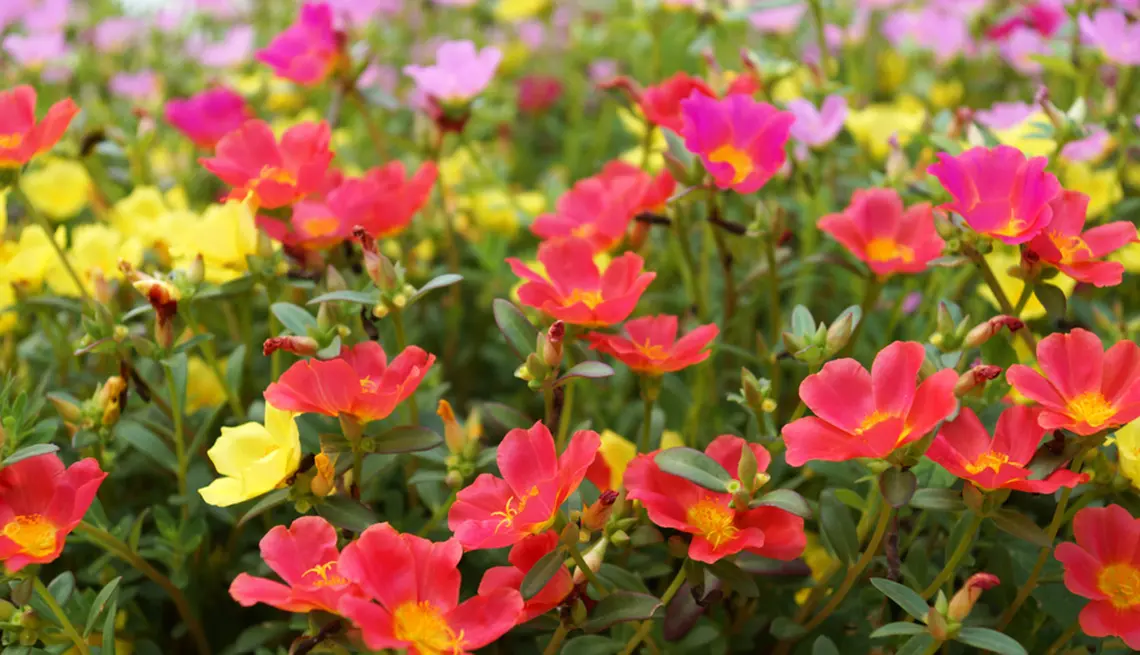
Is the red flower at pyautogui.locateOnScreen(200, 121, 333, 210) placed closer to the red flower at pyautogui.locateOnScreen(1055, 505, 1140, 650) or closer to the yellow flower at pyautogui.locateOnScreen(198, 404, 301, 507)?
the yellow flower at pyautogui.locateOnScreen(198, 404, 301, 507)

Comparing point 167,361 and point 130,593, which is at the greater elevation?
point 167,361

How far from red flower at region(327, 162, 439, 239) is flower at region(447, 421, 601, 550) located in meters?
0.42

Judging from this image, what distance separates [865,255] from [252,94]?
1.56 m

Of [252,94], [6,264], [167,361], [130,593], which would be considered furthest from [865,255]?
[252,94]

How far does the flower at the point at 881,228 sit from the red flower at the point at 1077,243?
187 millimetres

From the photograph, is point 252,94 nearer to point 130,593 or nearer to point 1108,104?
point 130,593

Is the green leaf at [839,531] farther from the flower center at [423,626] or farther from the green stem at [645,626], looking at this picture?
the flower center at [423,626]

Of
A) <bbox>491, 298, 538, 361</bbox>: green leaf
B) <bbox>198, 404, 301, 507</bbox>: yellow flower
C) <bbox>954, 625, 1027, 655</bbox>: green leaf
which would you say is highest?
<bbox>491, 298, 538, 361</bbox>: green leaf

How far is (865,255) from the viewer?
1.17 m

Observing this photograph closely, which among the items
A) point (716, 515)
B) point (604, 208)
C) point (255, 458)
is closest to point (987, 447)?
point (716, 515)

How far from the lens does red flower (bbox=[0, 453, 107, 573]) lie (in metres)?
0.88

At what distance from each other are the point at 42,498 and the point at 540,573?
51 centimetres

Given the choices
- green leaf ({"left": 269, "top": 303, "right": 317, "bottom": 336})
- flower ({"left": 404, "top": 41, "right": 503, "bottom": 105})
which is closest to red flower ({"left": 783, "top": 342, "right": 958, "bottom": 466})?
green leaf ({"left": 269, "top": 303, "right": 317, "bottom": 336})

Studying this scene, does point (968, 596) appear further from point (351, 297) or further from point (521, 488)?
point (351, 297)
